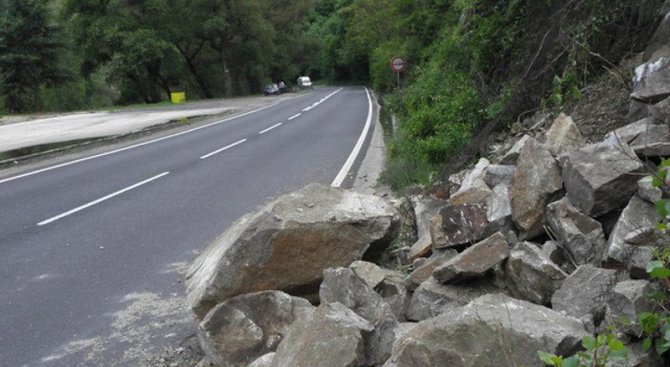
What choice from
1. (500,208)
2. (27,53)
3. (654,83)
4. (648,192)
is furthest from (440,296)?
(27,53)

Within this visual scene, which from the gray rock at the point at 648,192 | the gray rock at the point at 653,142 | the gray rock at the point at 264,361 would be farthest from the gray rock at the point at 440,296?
the gray rock at the point at 653,142

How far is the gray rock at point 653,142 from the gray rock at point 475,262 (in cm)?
116

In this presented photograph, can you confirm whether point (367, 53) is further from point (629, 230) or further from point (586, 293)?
point (586, 293)

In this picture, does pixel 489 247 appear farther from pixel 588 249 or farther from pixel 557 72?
pixel 557 72

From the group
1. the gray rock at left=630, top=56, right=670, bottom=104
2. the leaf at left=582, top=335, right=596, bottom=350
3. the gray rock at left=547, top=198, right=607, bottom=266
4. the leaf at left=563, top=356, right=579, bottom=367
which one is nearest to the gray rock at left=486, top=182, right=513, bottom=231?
the gray rock at left=547, top=198, right=607, bottom=266

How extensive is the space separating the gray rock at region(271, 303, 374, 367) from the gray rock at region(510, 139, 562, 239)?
147cm

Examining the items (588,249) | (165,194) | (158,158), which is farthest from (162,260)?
(158,158)

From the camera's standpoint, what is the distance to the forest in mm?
8055

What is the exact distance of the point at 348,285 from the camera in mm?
4660

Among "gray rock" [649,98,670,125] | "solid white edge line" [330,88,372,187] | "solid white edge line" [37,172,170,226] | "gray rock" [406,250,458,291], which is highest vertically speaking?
"gray rock" [649,98,670,125]

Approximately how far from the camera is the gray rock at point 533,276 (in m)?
3.97

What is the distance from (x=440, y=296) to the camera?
423 cm

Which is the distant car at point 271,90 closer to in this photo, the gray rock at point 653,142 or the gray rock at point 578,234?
the gray rock at point 653,142

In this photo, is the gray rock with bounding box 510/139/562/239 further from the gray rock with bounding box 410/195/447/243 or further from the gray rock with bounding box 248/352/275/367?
the gray rock with bounding box 248/352/275/367
